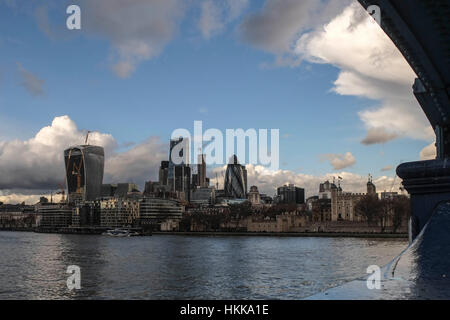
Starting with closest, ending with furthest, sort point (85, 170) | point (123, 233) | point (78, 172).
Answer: point (123, 233) → point (85, 170) → point (78, 172)

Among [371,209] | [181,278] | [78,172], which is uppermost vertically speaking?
[78,172]

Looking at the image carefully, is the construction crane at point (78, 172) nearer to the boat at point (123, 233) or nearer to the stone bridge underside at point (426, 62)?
the boat at point (123, 233)

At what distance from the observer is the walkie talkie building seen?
188m

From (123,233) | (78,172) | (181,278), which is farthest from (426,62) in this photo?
(78,172)

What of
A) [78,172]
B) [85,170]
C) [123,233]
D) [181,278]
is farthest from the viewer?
[78,172]

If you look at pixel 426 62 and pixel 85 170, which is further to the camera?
pixel 85 170

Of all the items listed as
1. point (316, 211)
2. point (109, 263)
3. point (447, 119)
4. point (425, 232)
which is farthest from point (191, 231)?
point (425, 232)

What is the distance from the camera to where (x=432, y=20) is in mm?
8984

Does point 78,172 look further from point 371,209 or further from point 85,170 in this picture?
point 371,209

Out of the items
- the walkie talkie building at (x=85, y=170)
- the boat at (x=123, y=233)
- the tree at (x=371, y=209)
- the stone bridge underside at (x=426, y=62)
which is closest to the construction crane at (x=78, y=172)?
the walkie talkie building at (x=85, y=170)

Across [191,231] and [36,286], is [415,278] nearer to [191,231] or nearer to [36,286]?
[36,286]

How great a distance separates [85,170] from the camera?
7475 inches

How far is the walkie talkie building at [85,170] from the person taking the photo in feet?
617
